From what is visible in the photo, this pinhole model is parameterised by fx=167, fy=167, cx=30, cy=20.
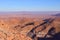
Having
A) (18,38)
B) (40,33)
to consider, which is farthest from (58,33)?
Answer: (18,38)

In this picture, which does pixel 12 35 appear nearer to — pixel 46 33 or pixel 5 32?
pixel 5 32

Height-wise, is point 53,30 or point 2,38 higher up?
point 2,38

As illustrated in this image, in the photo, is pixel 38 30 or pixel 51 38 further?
pixel 38 30

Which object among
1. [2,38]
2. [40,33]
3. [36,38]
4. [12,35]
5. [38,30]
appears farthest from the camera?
[38,30]

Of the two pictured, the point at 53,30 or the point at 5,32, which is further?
the point at 53,30

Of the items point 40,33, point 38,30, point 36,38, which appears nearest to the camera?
point 36,38

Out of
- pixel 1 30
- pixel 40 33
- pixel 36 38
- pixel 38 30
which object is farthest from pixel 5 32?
pixel 38 30

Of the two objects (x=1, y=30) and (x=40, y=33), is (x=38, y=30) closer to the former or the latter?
(x=40, y=33)

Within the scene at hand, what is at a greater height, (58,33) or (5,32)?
(5,32)

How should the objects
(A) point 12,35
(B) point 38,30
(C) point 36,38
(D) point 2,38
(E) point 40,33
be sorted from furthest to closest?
(B) point 38,30 < (E) point 40,33 < (C) point 36,38 < (A) point 12,35 < (D) point 2,38
